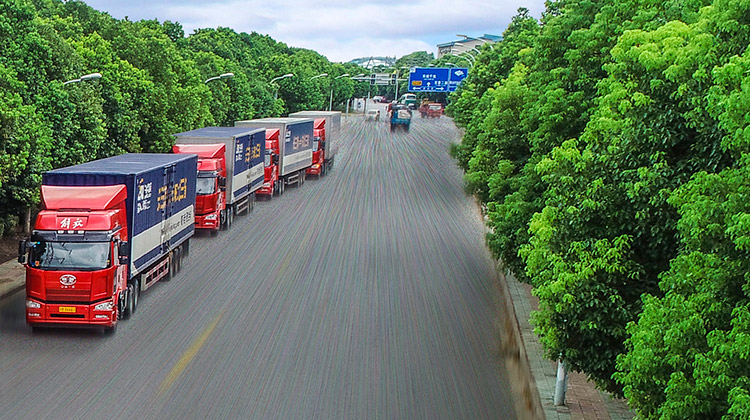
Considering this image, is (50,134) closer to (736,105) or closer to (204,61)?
(736,105)

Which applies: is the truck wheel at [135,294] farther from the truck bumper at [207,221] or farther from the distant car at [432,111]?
the distant car at [432,111]

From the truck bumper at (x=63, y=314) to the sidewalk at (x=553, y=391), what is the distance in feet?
13.6

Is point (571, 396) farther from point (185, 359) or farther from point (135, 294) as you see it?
point (135, 294)

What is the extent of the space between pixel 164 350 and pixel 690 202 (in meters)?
11.6

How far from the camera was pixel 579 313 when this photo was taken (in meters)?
13.0

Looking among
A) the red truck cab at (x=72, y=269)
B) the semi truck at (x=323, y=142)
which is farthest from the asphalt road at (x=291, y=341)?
the semi truck at (x=323, y=142)

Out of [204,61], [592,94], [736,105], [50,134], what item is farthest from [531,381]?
[204,61]

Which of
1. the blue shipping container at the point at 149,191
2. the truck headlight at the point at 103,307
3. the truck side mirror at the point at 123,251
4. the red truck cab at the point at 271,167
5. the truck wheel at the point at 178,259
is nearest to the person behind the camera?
the truck headlight at the point at 103,307

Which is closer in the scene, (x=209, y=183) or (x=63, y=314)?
(x=63, y=314)

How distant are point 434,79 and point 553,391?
74509 mm

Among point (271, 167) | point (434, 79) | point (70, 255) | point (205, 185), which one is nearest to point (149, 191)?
point (70, 255)

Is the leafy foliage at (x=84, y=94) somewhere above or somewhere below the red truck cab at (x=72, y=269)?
above

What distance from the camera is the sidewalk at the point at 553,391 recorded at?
15516 mm

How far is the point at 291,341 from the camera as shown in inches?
734
